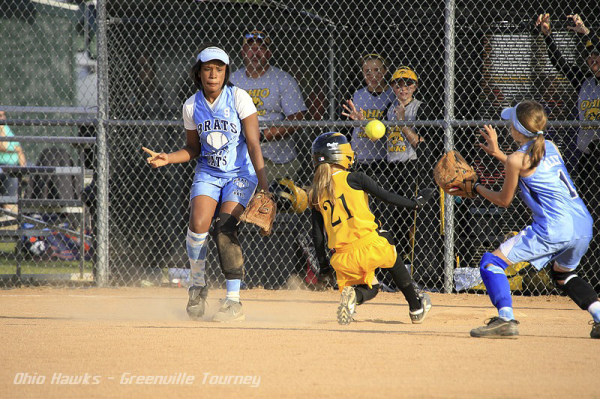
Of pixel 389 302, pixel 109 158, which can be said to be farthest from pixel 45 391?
pixel 109 158

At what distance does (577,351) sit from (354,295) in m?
1.51

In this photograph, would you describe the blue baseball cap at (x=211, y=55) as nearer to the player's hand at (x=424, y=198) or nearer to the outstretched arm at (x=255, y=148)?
the outstretched arm at (x=255, y=148)

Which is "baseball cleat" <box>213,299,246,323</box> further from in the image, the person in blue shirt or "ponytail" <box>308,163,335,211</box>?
"ponytail" <box>308,163,335,211</box>

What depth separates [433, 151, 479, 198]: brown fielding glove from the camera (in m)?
5.19

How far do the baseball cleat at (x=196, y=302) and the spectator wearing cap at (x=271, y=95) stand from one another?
250 centimetres

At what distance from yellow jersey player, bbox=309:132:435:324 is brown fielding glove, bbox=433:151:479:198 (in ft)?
0.85

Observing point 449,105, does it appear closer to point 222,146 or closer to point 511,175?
point 222,146

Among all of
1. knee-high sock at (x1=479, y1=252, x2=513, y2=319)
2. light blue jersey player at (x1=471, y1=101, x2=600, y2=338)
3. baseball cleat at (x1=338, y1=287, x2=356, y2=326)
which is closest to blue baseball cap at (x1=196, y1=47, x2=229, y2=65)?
baseball cleat at (x1=338, y1=287, x2=356, y2=326)

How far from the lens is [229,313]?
575 cm

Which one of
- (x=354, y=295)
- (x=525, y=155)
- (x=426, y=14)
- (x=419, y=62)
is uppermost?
(x=426, y=14)

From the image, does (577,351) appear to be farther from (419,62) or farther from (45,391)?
(419,62)

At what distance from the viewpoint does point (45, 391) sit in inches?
139

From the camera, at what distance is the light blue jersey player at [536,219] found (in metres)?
4.77

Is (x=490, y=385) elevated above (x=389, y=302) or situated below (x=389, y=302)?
above
